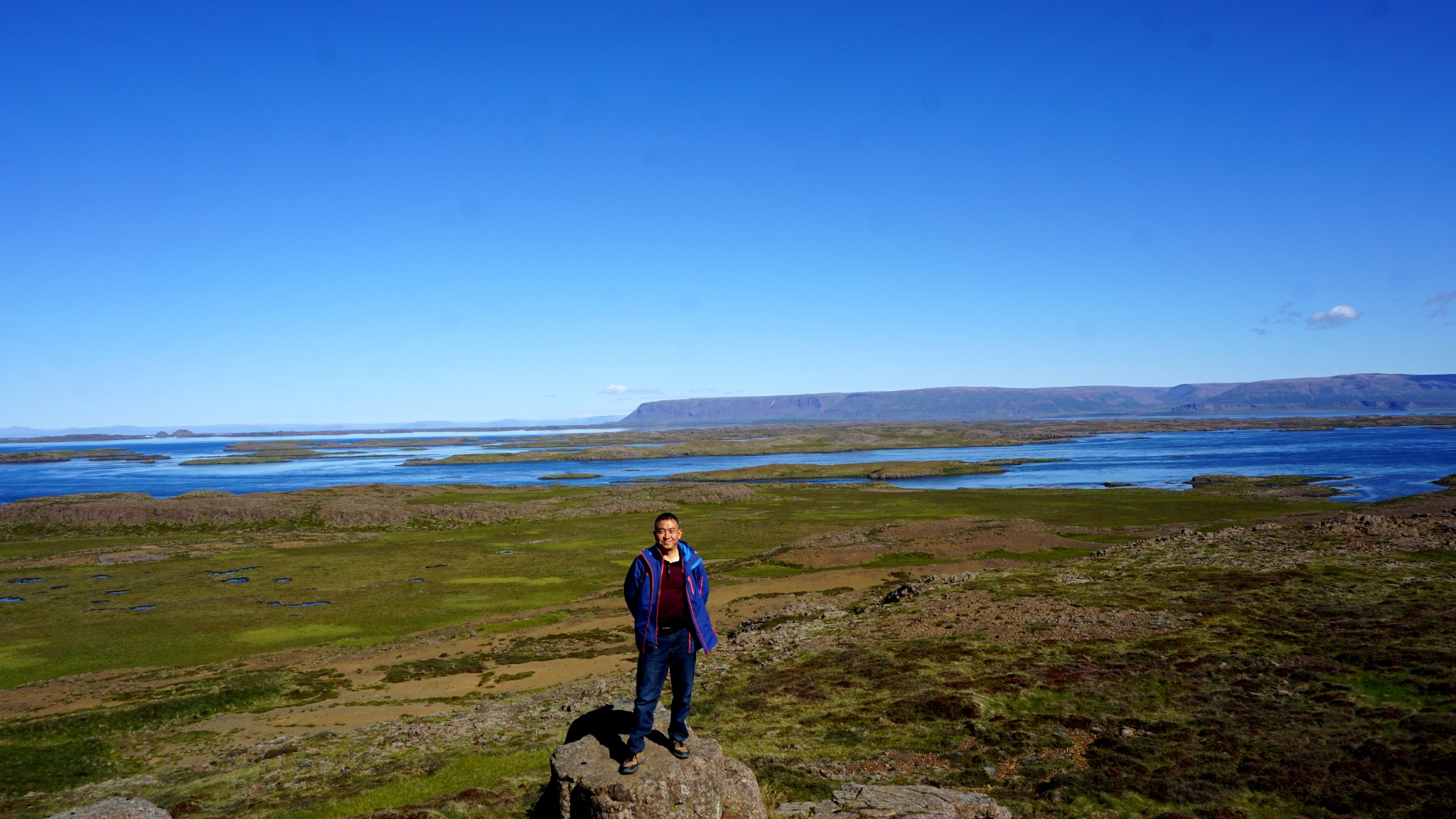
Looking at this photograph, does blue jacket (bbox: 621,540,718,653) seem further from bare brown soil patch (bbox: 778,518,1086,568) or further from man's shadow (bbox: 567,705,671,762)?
bare brown soil patch (bbox: 778,518,1086,568)

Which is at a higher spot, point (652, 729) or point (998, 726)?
point (652, 729)

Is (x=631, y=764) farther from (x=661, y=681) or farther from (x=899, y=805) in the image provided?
(x=899, y=805)

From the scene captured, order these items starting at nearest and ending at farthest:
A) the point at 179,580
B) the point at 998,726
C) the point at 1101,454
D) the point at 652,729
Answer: the point at 652,729, the point at 998,726, the point at 179,580, the point at 1101,454

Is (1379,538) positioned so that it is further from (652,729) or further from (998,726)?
(652,729)

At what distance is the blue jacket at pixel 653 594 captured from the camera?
1161cm

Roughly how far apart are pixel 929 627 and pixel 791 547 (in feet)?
92.1

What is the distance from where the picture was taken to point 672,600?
38.7 ft

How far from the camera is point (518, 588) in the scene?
50719 millimetres

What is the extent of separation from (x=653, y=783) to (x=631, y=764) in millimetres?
459

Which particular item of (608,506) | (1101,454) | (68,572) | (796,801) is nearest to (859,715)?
(796,801)

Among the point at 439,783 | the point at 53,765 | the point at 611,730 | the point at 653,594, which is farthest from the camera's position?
the point at 53,765

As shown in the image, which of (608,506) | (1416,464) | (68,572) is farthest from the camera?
(1416,464)

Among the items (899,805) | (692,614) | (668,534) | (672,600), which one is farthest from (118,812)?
(899,805)

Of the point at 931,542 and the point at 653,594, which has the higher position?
the point at 653,594
